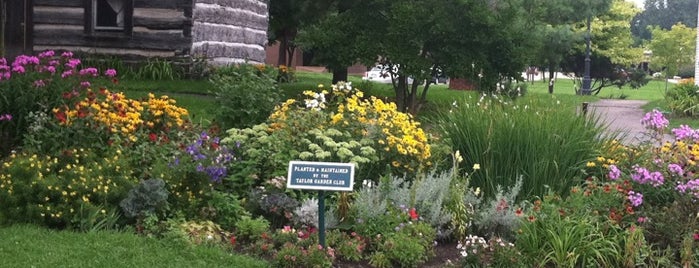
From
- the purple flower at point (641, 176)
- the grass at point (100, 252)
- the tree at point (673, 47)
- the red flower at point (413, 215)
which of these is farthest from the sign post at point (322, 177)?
the tree at point (673, 47)

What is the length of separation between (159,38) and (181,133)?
31.1ft

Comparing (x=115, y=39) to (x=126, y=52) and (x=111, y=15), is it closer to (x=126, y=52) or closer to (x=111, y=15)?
(x=126, y=52)

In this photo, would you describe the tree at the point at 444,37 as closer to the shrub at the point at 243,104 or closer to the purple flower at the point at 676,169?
the shrub at the point at 243,104

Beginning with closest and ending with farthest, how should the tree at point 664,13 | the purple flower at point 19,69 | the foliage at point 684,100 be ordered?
the purple flower at point 19,69 < the foliage at point 684,100 < the tree at point 664,13

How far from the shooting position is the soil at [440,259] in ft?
21.5

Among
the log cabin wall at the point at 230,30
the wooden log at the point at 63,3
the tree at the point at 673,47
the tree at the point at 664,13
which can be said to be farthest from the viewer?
the tree at the point at 664,13

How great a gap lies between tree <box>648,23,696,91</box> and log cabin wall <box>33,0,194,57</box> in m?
35.7

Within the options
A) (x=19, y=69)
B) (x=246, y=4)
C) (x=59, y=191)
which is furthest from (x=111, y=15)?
(x=59, y=191)

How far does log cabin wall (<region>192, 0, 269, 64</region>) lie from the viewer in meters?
18.2

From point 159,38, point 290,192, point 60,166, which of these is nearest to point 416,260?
point 290,192

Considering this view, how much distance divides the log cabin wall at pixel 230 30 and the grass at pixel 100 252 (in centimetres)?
1160

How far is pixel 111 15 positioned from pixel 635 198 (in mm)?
13420

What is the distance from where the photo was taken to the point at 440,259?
271 inches

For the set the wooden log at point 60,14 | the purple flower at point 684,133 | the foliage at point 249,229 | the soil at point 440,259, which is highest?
the wooden log at point 60,14
